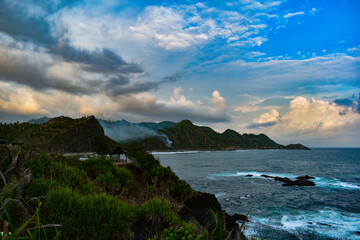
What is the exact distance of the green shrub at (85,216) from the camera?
615cm

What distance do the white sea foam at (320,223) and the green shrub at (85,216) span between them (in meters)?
19.7

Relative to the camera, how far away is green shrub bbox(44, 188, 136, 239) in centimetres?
615

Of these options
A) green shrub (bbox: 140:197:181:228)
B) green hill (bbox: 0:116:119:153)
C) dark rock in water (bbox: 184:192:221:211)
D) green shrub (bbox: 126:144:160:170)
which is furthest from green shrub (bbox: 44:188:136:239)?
Answer: green hill (bbox: 0:116:119:153)

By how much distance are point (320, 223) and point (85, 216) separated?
27612 millimetres

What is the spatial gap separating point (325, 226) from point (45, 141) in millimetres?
154068

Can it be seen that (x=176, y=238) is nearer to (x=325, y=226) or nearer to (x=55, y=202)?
(x=55, y=202)

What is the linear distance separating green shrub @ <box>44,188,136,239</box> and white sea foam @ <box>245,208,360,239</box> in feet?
64.5

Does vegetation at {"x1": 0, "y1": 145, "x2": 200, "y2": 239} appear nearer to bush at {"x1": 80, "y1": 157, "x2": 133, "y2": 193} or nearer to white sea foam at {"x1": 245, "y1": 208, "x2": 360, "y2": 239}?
bush at {"x1": 80, "y1": 157, "x2": 133, "y2": 193}

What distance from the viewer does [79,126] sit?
167000 millimetres

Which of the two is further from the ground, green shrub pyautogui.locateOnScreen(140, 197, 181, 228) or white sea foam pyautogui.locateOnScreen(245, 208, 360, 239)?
green shrub pyautogui.locateOnScreen(140, 197, 181, 228)

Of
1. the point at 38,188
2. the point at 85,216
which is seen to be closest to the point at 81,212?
the point at 85,216

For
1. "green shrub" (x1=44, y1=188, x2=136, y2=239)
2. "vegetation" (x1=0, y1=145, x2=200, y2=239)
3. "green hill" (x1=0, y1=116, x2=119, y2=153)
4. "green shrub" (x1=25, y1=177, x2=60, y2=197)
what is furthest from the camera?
"green hill" (x1=0, y1=116, x2=119, y2=153)

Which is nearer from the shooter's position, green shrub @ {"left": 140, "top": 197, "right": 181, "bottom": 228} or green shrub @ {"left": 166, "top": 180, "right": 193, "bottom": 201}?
green shrub @ {"left": 140, "top": 197, "right": 181, "bottom": 228}

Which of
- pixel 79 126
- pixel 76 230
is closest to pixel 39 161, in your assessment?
pixel 76 230
